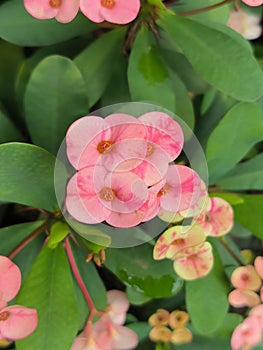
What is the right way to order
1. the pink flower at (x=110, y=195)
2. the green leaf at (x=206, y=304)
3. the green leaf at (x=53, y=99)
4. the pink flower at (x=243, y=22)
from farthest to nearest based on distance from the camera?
the pink flower at (x=243, y=22)
the green leaf at (x=206, y=304)
the green leaf at (x=53, y=99)
the pink flower at (x=110, y=195)

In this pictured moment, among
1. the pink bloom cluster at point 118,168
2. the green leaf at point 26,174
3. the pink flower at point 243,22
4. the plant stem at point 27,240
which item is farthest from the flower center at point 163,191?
the pink flower at point 243,22

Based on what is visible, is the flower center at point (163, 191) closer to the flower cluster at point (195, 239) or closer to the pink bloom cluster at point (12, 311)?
the flower cluster at point (195, 239)

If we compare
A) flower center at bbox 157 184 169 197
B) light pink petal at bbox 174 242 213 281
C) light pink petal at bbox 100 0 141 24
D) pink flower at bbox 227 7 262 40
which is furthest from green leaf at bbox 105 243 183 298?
pink flower at bbox 227 7 262 40

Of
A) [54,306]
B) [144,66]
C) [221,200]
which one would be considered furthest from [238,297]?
[144,66]

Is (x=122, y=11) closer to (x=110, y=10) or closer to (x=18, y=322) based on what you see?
(x=110, y=10)

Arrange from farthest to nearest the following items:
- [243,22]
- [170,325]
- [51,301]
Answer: [243,22]
[170,325]
[51,301]

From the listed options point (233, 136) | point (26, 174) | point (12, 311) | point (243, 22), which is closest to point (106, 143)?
point (26, 174)

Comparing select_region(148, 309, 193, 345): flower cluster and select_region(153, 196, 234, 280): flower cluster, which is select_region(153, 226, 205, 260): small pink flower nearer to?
select_region(153, 196, 234, 280): flower cluster
